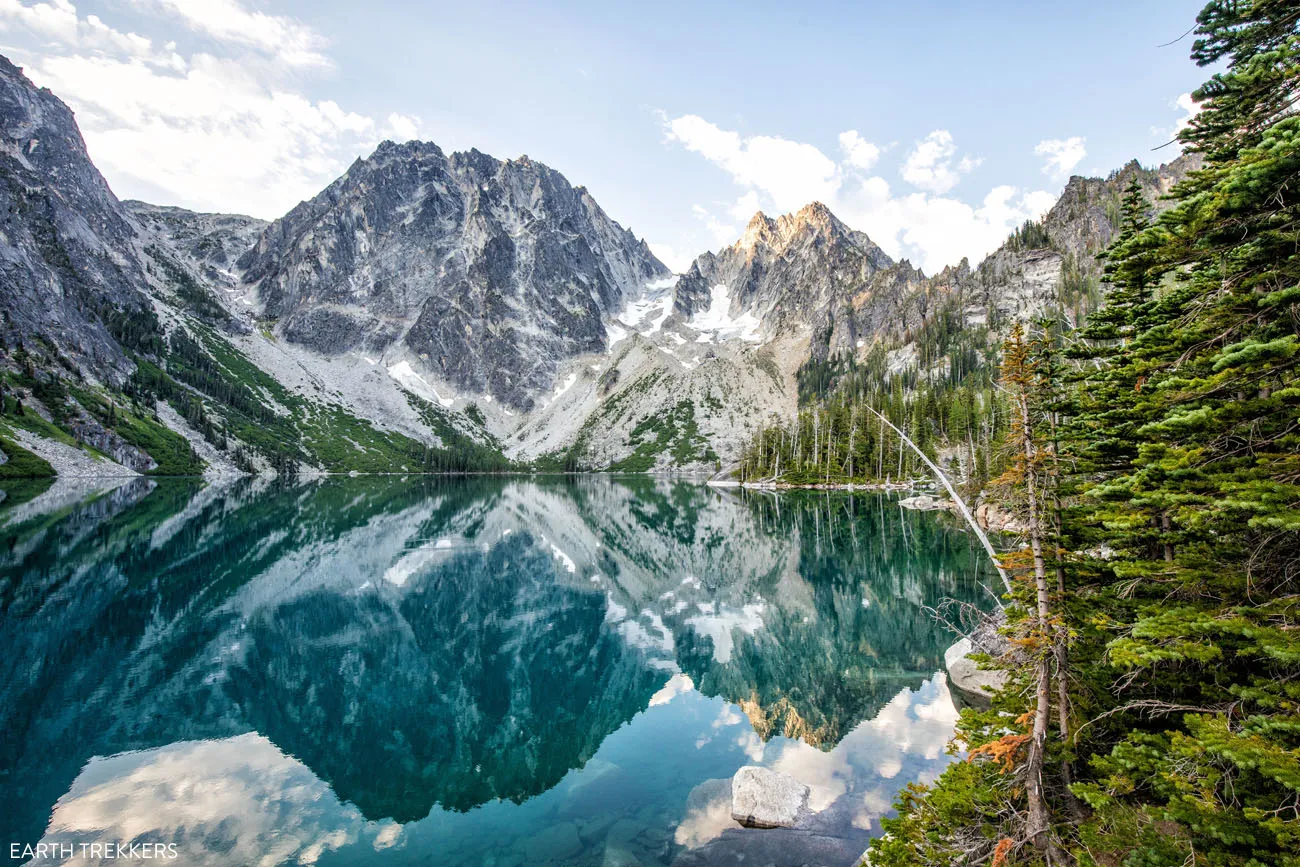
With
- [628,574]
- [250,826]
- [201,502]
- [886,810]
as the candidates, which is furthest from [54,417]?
[886,810]

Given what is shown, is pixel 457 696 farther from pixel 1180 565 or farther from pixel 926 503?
pixel 926 503

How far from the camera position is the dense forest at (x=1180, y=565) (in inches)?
320

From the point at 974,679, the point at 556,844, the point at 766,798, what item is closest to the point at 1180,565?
the point at 766,798

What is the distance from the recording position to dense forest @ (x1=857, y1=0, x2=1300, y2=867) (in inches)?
320

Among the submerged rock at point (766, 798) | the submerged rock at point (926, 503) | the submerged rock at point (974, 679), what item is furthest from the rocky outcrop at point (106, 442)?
the submerged rock at point (974, 679)

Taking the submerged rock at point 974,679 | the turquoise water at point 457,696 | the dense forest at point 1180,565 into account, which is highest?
the dense forest at point 1180,565

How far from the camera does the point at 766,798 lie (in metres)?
16.0

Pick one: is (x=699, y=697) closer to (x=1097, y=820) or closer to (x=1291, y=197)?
(x=1097, y=820)

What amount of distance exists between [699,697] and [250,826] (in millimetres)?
16591

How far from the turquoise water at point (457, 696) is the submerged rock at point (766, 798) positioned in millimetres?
500

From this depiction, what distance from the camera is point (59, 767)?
17703 mm

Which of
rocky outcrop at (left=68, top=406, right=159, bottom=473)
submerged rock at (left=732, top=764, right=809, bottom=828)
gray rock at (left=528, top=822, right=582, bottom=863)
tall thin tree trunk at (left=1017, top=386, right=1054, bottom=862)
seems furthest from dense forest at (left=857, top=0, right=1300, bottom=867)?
rocky outcrop at (left=68, top=406, right=159, bottom=473)

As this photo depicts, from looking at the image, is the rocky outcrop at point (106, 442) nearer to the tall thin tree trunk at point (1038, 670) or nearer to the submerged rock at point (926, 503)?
the submerged rock at point (926, 503)

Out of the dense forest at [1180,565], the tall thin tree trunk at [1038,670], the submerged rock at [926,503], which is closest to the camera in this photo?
the dense forest at [1180,565]
